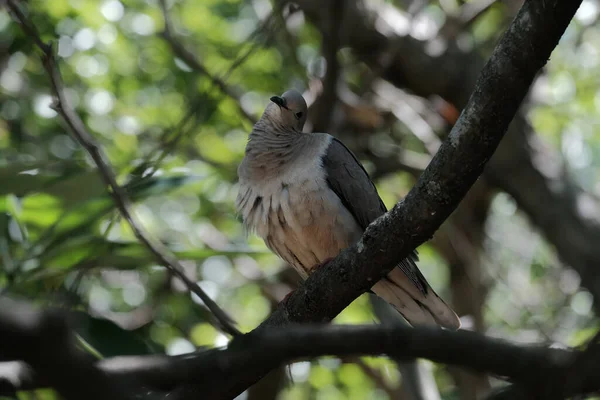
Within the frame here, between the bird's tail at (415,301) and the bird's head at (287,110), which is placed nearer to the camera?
the bird's tail at (415,301)

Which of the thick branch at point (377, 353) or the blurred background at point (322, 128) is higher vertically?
the blurred background at point (322, 128)

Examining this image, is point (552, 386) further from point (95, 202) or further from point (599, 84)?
point (599, 84)

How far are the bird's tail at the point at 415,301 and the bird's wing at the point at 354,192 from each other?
0.05m

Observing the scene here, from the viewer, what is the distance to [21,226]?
3.64m

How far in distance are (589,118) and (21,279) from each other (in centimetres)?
543

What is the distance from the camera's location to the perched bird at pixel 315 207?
12.0ft

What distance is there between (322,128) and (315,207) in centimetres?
170

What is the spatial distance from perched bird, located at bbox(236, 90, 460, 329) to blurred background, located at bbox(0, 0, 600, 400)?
0.79 metres

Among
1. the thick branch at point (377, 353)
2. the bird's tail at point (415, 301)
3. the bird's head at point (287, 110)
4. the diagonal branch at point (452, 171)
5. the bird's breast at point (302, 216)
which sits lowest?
the thick branch at point (377, 353)

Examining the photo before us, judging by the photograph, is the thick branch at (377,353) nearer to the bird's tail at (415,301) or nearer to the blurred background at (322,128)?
the bird's tail at (415,301)

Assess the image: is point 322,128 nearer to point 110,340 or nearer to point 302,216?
point 302,216

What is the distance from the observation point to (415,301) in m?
3.96

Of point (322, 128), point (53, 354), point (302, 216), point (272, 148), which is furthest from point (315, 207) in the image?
point (53, 354)

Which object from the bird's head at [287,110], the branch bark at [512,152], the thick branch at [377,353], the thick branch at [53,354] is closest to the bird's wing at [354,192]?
the bird's head at [287,110]
